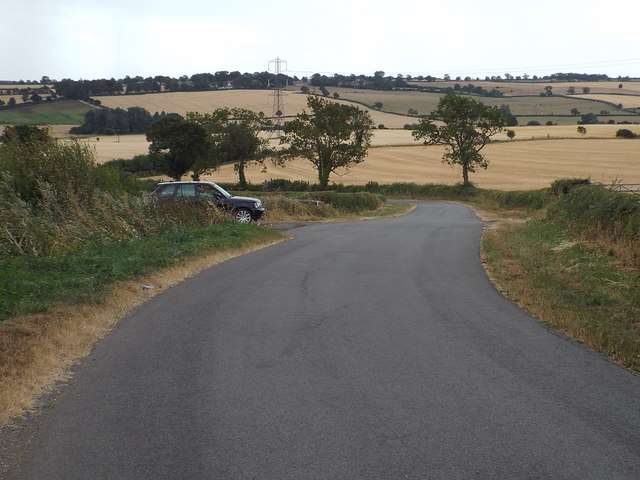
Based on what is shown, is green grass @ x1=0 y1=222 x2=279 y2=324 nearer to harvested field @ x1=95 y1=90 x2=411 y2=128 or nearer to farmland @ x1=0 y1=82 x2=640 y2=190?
farmland @ x1=0 y1=82 x2=640 y2=190

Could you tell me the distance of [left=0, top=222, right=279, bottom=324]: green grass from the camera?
9070 millimetres

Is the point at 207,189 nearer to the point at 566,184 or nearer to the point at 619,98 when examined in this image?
the point at 566,184

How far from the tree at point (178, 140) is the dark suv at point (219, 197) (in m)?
32.2

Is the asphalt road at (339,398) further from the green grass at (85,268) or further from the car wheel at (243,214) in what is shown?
the car wheel at (243,214)

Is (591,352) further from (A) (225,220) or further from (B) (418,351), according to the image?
(A) (225,220)

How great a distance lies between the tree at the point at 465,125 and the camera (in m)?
64.3

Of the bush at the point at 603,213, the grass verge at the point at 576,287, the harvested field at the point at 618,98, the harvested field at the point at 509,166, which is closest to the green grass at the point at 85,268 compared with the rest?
the grass verge at the point at 576,287

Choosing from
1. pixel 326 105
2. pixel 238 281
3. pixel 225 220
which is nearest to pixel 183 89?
pixel 326 105

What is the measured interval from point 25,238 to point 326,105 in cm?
4740

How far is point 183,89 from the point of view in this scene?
478ft

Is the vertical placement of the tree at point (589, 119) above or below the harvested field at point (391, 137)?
above

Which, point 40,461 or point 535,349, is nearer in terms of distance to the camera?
point 40,461

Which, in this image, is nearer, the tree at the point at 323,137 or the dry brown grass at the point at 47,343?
the dry brown grass at the point at 47,343

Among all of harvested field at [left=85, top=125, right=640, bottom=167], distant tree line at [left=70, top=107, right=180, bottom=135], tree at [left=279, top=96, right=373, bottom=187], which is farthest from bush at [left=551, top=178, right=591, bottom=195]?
distant tree line at [left=70, top=107, right=180, bottom=135]
